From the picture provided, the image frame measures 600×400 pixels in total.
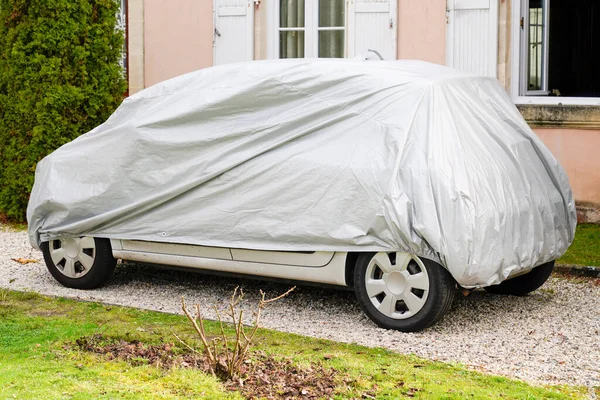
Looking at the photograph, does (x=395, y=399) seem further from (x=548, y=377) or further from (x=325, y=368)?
(x=548, y=377)

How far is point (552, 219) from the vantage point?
24.1 ft

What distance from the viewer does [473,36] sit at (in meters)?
11.8

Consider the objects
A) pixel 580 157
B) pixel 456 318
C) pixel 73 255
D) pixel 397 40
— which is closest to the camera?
Result: pixel 456 318

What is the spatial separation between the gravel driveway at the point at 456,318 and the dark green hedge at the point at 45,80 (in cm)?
263

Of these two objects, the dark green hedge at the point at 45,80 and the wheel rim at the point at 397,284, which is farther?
the dark green hedge at the point at 45,80

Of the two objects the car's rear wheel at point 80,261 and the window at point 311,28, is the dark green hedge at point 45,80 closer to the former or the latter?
the window at point 311,28

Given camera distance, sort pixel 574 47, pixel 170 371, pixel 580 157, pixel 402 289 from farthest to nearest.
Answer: pixel 574 47 → pixel 580 157 → pixel 402 289 → pixel 170 371

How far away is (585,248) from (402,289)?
12.6ft

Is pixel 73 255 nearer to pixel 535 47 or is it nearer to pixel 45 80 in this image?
pixel 45 80

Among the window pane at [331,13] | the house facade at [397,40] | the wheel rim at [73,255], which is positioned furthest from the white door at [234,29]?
the wheel rim at [73,255]

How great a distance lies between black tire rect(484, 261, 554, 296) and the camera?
25.5 ft

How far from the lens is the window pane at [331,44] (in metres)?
12.7

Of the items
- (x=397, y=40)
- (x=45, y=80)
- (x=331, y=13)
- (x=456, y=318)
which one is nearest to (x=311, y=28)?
(x=331, y=13)

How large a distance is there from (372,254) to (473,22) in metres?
5.85
